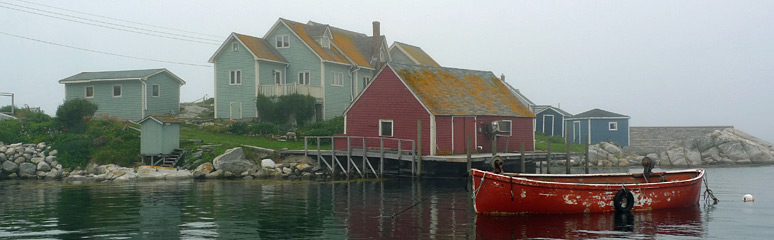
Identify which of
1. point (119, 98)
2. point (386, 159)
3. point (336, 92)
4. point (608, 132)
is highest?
point (336, 92)

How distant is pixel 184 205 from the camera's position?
87.3 feet

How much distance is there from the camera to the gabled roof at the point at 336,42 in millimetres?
54062

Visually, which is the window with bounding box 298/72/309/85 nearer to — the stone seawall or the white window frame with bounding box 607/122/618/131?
the white window frame with bounding box 607/122/618/131

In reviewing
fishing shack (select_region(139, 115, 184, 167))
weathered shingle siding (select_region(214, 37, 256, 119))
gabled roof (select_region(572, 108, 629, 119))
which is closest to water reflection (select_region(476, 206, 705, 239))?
fishing shack (select_region(139, 115, 184, 167))

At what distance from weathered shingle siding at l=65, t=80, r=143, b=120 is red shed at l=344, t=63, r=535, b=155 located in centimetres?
1883

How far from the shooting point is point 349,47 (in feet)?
194

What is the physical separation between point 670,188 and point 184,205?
57.9 ft

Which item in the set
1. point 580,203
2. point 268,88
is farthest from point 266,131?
point 580,203

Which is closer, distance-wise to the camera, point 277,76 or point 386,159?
point 386,159

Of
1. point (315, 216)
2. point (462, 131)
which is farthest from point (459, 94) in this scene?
point (315, 216)

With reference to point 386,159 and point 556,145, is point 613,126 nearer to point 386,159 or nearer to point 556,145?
point 556,145

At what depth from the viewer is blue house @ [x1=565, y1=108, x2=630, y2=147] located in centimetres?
6550

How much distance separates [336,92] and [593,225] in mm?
34846

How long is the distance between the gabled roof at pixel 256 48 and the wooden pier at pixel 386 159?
12366mm
